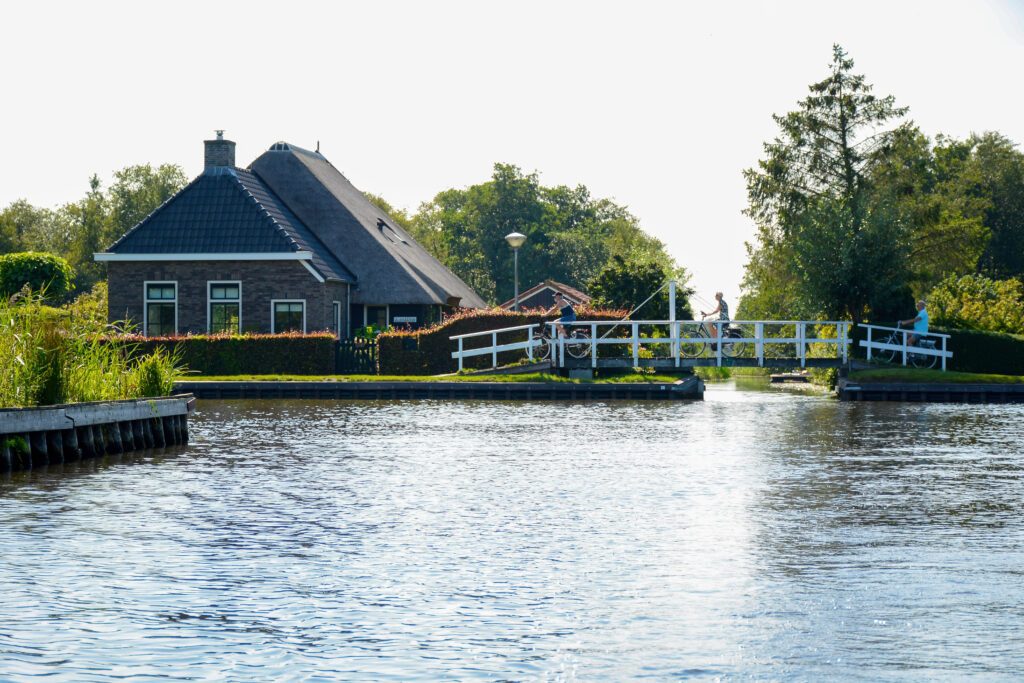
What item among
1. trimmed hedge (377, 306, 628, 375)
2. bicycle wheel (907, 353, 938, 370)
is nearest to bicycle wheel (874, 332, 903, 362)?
bicycle wheel (907, 353, 938, 370)

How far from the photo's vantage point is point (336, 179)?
55375 millimetres

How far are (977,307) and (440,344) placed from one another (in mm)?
21376

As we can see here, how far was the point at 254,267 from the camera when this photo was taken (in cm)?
4594

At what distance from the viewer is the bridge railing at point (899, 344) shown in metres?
38.6

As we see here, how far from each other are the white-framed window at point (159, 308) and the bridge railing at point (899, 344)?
23.5m

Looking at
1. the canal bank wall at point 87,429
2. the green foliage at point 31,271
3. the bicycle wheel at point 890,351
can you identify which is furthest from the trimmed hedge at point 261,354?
the green foliage at point 31,271

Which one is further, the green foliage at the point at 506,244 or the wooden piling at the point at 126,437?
the green foliage at the point at 506,244

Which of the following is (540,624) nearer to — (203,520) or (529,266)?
(203,520)

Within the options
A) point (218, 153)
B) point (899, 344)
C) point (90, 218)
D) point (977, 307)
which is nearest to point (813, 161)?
point (977, 307)

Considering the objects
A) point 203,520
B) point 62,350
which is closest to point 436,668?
point 203,520

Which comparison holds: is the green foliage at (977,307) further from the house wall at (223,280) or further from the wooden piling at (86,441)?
the wooden piling at (86,441)

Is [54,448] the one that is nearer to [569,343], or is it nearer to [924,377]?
[569,343]

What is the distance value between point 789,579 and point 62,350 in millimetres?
12698

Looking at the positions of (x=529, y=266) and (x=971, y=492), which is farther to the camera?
(x=529, y=266)
